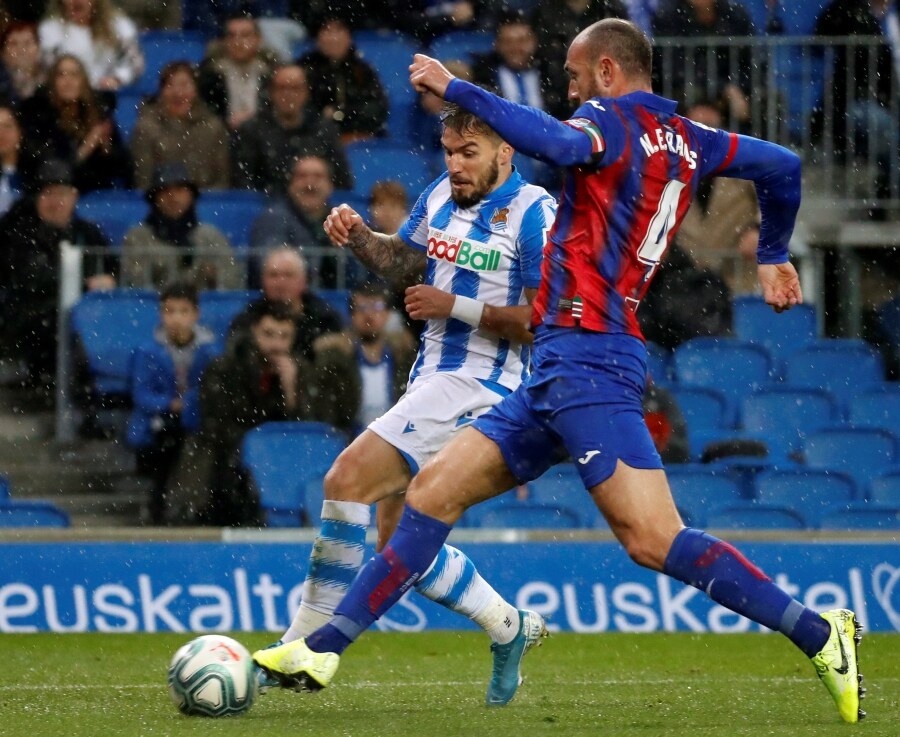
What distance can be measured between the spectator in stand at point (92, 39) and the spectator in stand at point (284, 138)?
4.56 feet

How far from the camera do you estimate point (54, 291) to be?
10.4 metres

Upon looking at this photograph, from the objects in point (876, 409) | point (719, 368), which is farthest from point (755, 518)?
point (876, 409)

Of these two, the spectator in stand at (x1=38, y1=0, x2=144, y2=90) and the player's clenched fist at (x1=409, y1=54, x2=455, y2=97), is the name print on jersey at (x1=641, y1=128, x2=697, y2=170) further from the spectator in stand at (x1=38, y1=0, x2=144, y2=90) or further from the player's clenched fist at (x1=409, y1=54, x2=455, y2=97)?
the spectator in stand at (x1=38, y1=0, x2=144, y2=90)

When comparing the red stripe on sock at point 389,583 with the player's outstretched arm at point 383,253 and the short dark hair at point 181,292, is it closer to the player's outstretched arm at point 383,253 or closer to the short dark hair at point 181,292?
the player's outstretched arm at point 383,253

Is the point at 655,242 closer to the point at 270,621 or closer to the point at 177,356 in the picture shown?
the point at 270,621

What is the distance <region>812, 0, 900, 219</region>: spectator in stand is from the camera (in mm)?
12039

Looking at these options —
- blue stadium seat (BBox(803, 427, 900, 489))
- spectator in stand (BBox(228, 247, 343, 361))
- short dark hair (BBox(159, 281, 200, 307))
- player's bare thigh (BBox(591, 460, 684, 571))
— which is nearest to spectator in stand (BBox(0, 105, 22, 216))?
short dark hair (BBox(159, 281, 200, 307))

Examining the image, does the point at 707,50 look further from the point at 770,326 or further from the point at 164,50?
the point at 164,50

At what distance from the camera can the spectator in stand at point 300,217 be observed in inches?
420

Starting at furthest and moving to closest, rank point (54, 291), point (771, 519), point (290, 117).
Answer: point (290, 117), point (54, 291), point (771, 519)

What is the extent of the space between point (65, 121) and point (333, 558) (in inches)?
259

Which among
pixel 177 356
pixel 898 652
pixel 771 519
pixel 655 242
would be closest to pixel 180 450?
pixel 177 356

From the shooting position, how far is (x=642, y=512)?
4750 millimetres

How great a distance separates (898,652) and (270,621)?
2999 millimetres
